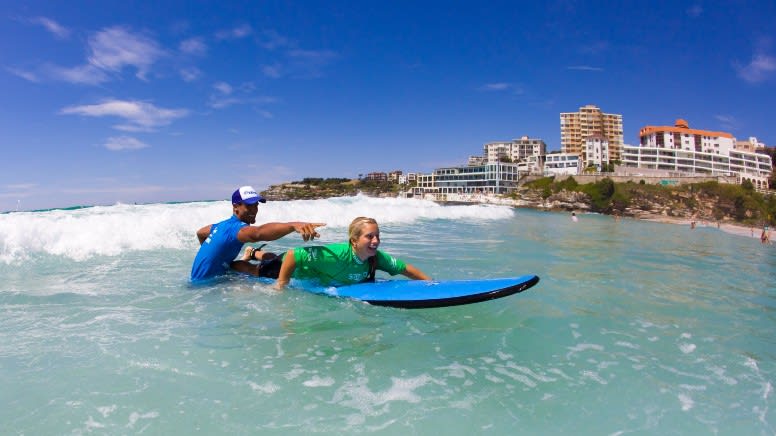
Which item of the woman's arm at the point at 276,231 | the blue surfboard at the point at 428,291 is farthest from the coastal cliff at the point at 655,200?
the woman's arm at the point at 276,231

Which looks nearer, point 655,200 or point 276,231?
point 276,231

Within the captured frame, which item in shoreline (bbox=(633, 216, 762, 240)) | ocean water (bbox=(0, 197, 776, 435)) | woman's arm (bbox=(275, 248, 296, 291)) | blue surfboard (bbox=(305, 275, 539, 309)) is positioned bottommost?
shoreline (bbox=(633, 216, 762, 240))

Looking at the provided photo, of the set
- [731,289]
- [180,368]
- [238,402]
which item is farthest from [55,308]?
[731,289]

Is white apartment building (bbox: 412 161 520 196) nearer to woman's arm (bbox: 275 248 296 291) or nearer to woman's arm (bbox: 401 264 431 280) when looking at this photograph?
woman's arm (bbox: 401 264 431 280)

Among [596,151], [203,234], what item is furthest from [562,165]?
[203,234]

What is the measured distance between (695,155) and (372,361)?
422ft

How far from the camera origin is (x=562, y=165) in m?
110

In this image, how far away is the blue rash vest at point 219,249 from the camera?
5522mm

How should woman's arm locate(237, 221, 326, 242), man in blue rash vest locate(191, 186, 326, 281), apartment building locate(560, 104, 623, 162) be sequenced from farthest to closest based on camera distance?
apartment building locate(560, 104, 623, 162) → man in blue rash vest locate(191, 186, 326, 281) → woman's arm locate(237, 221, 326, 242)

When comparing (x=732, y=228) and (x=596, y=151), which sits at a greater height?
(x=596, y=151)

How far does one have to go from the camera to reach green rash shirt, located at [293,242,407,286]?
509 centimetres

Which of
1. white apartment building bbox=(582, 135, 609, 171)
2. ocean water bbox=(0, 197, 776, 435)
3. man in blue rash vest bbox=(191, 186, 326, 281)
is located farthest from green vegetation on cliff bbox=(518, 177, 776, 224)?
man in blue rash vest bbox=(191, 186, 326, 281)

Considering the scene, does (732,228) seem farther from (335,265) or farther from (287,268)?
(287,268)

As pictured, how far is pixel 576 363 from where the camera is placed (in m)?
3.56
